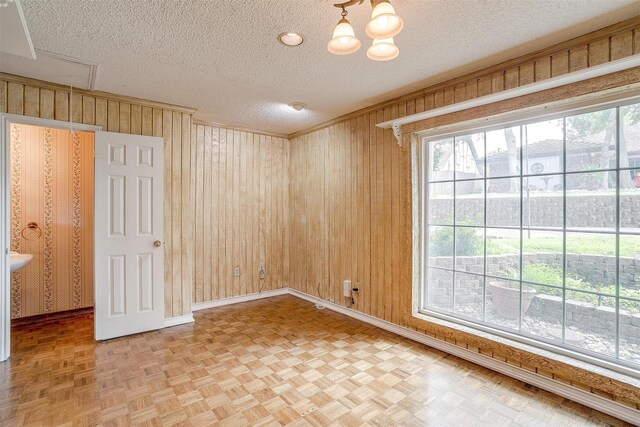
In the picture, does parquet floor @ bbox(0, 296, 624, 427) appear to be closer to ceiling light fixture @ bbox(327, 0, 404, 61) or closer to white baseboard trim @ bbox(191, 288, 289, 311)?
white baseboard trim @ bbox(191, 288, 289, 311)

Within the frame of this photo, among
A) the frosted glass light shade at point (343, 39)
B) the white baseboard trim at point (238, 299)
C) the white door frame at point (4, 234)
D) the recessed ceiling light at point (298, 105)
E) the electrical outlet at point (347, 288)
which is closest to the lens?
the frosted glass light shade at point (343, 39)

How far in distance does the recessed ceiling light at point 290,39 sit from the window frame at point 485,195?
1533mm

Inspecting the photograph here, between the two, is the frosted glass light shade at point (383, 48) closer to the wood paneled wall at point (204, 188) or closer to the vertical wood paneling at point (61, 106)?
the wood paneled wall at point (204, 188)

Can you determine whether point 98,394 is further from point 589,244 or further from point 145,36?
point 589,244

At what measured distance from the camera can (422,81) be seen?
289 centimetres

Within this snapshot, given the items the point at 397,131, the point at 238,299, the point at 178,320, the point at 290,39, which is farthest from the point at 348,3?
the point at 238,299

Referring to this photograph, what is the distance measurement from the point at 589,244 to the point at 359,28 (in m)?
2.14

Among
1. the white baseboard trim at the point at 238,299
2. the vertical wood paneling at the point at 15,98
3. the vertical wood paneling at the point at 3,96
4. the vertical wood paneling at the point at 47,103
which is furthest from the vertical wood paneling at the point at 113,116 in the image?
the white baseboard trim at the point at 238,299

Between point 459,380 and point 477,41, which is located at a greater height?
point 477,41

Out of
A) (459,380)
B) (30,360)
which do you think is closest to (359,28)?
(459,380)

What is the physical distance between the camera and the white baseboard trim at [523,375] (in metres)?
1.99

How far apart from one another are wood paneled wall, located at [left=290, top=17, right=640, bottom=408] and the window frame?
8 cm

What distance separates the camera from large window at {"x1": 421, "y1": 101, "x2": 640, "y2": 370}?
6.84 ft

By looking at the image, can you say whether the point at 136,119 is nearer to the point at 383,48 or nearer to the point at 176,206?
the point at 176,206
